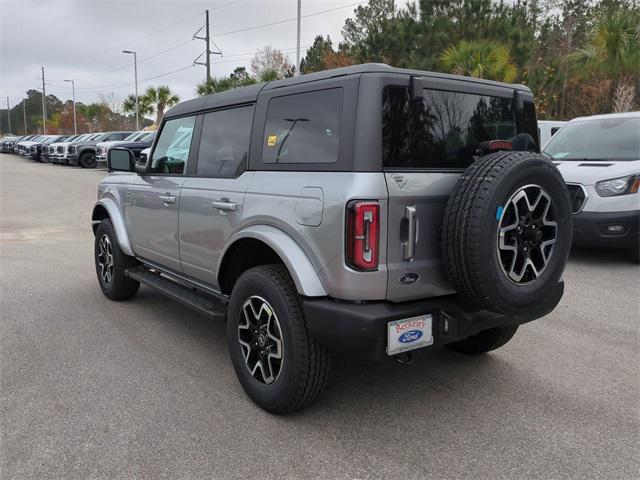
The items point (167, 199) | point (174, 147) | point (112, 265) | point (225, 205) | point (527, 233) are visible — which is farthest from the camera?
point (112, 265)

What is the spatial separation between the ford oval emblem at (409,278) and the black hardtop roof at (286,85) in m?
1.07

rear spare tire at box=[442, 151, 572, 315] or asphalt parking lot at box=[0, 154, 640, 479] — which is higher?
rear spare tire at box=[442, 151, 572, 315]

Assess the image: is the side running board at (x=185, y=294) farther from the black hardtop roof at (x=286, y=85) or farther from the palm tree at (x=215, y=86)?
the palm tree at (x=215, y=86)

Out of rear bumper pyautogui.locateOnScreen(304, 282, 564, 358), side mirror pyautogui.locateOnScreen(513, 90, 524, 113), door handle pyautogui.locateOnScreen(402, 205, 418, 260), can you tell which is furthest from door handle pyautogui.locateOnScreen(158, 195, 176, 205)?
side mirror pyautogui.locateOnScreen(513, 90, 524, 113)

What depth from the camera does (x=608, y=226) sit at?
6.73 meters

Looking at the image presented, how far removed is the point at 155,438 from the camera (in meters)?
2.89

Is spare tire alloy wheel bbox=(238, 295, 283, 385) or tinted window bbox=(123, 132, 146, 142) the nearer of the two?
spare tire alloy wheel bbox=(238, 295, 283, 385)

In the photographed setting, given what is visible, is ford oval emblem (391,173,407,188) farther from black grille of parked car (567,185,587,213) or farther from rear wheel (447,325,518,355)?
black grille of parked car (567,185,587,213)

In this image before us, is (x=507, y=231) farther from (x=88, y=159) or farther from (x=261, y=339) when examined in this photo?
(x=88, y=159)

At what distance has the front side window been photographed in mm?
4273

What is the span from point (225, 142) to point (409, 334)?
194 cm

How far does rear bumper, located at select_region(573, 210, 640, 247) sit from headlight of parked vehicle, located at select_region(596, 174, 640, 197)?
255mm

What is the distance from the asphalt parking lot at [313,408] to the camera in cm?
267

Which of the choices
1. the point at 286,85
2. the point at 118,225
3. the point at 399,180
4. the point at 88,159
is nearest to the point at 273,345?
the point at 399,180
